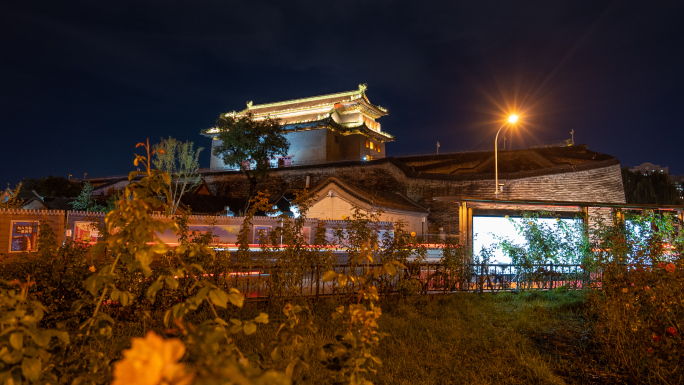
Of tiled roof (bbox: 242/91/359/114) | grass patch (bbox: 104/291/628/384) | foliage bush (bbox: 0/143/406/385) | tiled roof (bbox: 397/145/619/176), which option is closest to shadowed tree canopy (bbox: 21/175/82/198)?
tiled roof (bbox: 242/91/359/114)

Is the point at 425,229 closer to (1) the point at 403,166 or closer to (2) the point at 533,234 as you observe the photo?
(1) the point at 403,166

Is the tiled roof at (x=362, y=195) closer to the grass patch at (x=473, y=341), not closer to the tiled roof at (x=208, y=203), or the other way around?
the tiled roof at (x=208, y=203)

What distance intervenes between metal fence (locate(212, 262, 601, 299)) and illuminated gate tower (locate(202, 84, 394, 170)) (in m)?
37.3

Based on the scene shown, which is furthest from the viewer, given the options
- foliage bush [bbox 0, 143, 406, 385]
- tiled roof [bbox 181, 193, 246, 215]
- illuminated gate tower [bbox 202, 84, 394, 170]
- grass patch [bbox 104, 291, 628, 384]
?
illuminated gate tower [bbox 202, 84, 394, 170]

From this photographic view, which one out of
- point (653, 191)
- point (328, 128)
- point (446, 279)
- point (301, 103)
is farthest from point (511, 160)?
point (446, 279)

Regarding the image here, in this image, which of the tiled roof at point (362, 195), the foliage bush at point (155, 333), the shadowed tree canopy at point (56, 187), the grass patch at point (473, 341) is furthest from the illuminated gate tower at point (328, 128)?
the foliage bush at point (155, 333)

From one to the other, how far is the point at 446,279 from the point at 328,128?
4010 centimetres

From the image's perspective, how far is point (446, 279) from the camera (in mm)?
9609

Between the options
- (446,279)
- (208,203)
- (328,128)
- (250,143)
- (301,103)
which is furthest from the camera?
(301,103)

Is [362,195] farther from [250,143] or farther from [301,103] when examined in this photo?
[301,103]

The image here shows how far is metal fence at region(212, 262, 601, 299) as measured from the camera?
815 centimetres

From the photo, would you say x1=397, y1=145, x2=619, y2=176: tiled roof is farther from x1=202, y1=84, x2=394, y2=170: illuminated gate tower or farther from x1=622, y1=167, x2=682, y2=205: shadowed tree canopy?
x1=622, y1=167, x2=682, y2=205: shadowed tree canopy

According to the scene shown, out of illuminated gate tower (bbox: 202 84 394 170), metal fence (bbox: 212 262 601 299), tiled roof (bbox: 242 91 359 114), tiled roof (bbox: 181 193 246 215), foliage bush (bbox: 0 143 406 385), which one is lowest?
metal fence (bbox: 212 262 601 299)

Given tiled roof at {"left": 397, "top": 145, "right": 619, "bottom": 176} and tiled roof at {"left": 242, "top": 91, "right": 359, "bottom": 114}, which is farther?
tiled roof at {"left": 242, "top": 91, "right": 359, "bottom": 114}
